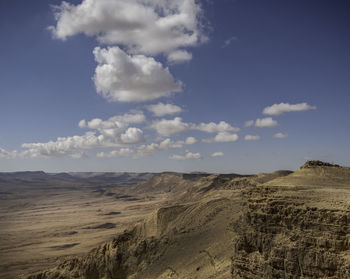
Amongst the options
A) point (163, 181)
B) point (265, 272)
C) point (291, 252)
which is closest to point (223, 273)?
point (265, 272)

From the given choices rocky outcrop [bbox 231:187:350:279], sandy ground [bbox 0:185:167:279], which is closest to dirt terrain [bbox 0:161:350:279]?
rocky outcrop [bbox 231:187:350:279]

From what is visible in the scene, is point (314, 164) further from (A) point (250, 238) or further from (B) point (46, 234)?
(B) point (46, 234)

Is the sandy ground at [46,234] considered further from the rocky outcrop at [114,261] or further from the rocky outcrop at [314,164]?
the rocky outcrop at [314,164]

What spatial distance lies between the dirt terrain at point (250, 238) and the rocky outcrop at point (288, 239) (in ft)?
0.13

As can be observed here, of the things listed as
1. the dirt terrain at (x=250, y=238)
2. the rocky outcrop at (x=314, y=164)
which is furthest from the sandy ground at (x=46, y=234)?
the rocky outcrop at (x=314, y=164)

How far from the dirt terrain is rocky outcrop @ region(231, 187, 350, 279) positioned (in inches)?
1.5

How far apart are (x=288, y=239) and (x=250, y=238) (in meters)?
2.29

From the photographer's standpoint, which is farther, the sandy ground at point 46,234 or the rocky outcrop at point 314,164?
the sandy ground at point 46,234

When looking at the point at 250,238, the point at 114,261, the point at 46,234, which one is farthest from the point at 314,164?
the point at 46,234

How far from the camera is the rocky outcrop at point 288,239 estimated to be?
12422mm

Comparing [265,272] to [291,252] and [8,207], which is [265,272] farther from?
[8,207]

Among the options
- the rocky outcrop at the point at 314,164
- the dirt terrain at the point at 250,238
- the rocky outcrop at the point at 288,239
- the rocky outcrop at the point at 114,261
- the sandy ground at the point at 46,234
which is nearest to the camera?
the rocky outcrop at the point at 288,239

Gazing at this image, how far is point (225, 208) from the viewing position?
3219cm

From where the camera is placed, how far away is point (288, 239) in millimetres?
14055
